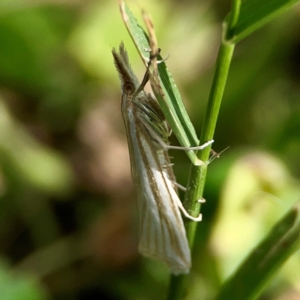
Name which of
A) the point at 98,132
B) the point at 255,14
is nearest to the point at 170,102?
the point at 255,14

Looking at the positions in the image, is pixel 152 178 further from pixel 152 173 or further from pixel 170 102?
pixel 170 102

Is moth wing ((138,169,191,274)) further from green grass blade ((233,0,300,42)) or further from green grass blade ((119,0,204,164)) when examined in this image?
green grass blade ((233,0,300,42))

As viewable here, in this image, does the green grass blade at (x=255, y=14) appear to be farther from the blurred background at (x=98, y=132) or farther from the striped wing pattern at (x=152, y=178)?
the blurred background at (x=98, y=132)

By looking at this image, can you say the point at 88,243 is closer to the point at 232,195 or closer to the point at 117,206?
the point at 117,206

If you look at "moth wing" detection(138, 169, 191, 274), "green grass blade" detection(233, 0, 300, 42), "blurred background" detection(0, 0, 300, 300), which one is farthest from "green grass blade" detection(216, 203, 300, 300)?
"blurred background" detection(0, 0, 300, 300)


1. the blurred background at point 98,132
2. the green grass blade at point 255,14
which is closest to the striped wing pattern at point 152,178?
the green grass blade at point 255,14
